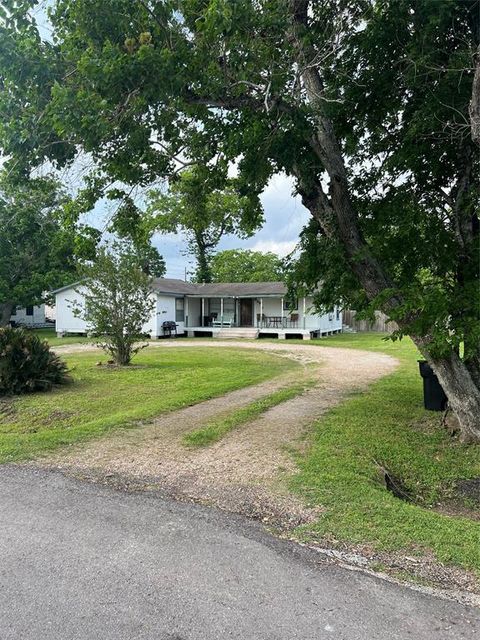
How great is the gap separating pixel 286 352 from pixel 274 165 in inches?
471

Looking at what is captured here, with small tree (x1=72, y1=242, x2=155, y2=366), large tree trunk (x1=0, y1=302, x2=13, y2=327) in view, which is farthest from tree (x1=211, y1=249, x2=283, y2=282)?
small tree (x1=72, y1=242, x2=155, y2=366)

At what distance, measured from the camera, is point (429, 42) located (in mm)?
Answer: 5879

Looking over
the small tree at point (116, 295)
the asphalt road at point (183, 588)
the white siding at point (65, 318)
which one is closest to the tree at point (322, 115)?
the asphalt road at point (183, 588)

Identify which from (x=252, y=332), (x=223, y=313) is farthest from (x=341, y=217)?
(x=223, y=313)

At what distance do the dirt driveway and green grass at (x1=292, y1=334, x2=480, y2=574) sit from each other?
10.5 inches

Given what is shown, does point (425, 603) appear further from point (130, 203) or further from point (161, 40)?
point (130, 203)

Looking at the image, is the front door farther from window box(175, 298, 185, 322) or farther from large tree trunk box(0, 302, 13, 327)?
large tree trunk box(0, 302, 13, 327)

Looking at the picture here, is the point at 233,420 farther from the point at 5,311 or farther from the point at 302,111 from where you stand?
the point at 5,311

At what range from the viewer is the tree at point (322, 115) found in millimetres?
4887

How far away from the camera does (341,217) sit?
6285mm

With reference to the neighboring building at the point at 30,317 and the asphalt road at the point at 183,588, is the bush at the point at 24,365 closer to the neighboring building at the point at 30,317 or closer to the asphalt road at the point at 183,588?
the asphalt road at the point at 183,588

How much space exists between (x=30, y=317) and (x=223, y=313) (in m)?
19.1

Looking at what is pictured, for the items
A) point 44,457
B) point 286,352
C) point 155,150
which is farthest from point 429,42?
point 286,352

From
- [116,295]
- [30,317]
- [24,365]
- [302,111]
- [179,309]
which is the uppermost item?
[302,111]
